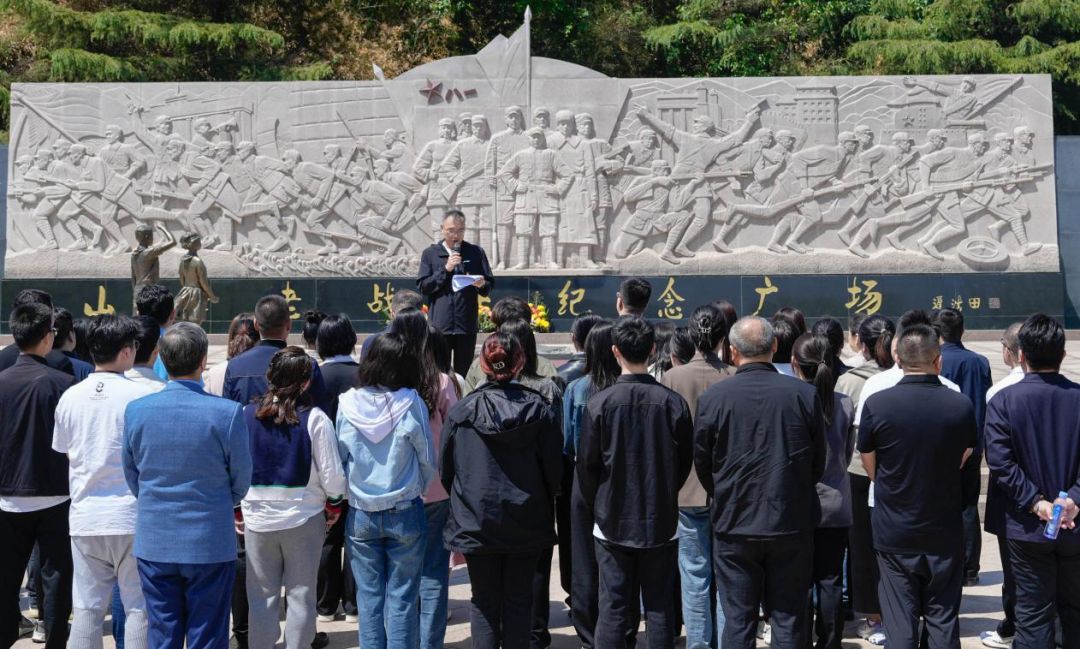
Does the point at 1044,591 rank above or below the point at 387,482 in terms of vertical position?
below

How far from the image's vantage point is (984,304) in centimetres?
1285


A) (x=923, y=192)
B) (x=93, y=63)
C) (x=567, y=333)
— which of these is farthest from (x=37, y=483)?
(x=93, y=63)

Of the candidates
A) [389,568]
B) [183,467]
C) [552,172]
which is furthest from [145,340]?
[552,172]

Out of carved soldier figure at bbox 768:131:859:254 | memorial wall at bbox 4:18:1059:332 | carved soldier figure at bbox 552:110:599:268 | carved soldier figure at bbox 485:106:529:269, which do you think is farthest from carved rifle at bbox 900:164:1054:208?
carved soldier figure at bbox 485:106:529:269

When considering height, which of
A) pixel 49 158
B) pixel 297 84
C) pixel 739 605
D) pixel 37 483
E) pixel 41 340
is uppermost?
pixel 297 84

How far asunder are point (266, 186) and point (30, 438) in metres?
9.47

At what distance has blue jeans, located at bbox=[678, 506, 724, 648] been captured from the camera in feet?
12.8

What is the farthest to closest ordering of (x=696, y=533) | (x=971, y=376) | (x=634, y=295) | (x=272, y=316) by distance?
(x=971, y=376) → (x=634, y=295) → (x=272, y=316) → (x=696, y=533)

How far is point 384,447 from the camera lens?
3646 millimetres

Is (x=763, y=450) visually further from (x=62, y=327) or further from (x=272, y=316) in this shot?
(x=62, y=327)

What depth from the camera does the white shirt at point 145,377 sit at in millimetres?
3652

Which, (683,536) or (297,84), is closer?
(683,536)

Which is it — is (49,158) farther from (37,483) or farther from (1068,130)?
(1068,130)

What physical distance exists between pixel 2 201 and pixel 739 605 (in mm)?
12643
